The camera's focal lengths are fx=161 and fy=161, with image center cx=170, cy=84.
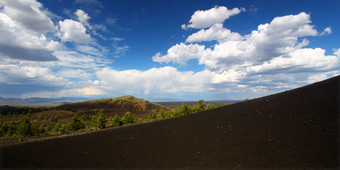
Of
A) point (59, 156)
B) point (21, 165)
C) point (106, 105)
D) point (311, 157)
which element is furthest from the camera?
point (106, 105)

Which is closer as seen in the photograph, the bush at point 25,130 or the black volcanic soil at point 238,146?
the black volcanic soil at point 238,146

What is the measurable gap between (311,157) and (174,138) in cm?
994

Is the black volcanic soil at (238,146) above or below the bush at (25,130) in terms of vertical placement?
above

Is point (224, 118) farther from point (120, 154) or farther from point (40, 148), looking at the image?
point (40, 148)

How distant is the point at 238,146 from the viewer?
442 inches

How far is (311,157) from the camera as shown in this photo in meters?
8.58

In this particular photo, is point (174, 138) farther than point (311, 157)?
Yes

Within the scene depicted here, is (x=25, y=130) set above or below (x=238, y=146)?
below

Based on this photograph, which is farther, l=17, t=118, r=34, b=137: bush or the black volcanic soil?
l=17, t=118, r=34, b=137: bush

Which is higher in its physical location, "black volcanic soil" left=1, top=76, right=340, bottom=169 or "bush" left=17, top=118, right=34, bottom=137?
"black volcanic soil" left=1, top=76, right=340, bottom=169

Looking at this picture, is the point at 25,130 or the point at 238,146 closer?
the point at 238,146

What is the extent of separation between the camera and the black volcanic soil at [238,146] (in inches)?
361

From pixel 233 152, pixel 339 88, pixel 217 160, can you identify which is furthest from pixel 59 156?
pixel 339 88

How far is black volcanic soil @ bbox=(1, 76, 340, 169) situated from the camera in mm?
9180
